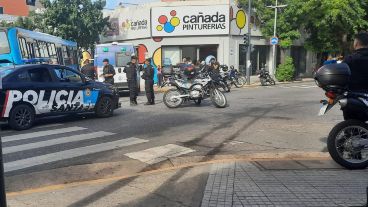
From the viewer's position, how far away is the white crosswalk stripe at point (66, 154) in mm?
6699

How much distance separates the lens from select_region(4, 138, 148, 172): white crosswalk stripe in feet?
22.0

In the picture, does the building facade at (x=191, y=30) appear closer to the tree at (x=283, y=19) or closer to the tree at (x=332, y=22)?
the tree at (x=283, y=19)

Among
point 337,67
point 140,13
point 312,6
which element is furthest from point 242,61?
point 337,67

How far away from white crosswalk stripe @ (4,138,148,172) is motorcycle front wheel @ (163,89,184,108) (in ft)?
18.5

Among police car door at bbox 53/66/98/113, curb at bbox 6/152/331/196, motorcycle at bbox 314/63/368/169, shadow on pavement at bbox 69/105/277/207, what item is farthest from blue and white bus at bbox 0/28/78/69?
motorcycle at bbox 314/63/368/169

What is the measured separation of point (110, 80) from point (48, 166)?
34.8ft

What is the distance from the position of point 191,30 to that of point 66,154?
2257 cm

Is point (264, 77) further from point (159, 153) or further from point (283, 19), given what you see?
point (159, 153)

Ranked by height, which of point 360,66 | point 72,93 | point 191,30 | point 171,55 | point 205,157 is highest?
point 191,30

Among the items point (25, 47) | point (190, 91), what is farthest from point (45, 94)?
point (25, 47)

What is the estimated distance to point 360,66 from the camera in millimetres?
5969

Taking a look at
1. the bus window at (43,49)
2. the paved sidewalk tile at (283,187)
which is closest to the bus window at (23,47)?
the bus window at (43,49)

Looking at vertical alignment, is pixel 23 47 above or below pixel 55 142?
above

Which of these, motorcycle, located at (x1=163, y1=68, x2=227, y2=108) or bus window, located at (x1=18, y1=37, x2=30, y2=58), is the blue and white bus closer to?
bus window, located at (x1=18, y1=37, x2=30, y2=58)
